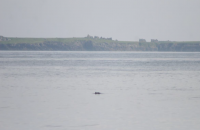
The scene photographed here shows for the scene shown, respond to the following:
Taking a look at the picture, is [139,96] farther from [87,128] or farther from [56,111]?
[87,128]

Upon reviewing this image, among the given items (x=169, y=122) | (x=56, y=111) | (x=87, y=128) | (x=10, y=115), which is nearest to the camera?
(x=87, y=128)

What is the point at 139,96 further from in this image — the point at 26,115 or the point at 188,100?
the point at 26,115

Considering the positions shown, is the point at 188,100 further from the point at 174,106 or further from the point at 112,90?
the point at 112,90

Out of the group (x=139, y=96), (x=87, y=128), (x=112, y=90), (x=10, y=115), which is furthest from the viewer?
(x=112, y=90)

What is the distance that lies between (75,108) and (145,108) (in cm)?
456

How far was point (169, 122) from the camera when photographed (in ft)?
65.6

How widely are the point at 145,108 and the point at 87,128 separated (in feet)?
22.0

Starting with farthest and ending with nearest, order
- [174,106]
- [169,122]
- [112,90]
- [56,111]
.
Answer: [112,90], [174,106], [56,111], [169,122]

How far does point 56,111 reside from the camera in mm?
23047

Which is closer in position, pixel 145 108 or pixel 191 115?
pixel 191 115

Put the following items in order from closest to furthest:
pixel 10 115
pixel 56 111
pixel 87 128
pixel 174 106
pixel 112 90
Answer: pixel 87 128, pixel 10 115, pixel 56 111, pixel 174 106, pixel 112 90

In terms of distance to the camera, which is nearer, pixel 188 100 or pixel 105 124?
pixel 105 124

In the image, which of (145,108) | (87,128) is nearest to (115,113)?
(145,108)

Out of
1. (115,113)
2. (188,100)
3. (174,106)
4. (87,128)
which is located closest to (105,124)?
(87,128)
